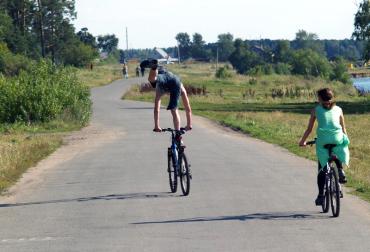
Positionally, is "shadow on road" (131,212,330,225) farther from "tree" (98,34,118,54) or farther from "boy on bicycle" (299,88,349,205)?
"tree" (98,34,118,54)

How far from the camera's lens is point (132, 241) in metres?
9.21

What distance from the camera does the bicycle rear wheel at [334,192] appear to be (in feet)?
33.9

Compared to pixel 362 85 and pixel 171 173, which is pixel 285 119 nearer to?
pixel 171 173

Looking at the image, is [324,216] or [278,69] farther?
[278,69]

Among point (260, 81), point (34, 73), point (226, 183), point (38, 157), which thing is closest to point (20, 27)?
point (260, 81)

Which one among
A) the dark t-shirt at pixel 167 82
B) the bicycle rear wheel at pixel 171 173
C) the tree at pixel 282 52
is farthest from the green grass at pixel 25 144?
the tree at pixel 282 52

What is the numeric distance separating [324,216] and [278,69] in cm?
11572

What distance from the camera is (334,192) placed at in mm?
10453

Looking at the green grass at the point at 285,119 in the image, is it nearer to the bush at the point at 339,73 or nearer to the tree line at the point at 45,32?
the tree line at the point at 45,32

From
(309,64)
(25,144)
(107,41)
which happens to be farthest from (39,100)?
(107,41)

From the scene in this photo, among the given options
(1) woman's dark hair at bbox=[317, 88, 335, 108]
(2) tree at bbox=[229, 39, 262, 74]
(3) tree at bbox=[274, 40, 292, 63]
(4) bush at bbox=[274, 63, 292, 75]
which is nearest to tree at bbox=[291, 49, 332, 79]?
(4) bush at bbox=[274, 63, 292, 75]

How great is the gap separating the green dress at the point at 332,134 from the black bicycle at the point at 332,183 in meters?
0.07

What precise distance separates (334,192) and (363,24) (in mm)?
50885

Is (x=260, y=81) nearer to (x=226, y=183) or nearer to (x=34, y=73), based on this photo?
(x=34, y=73)
